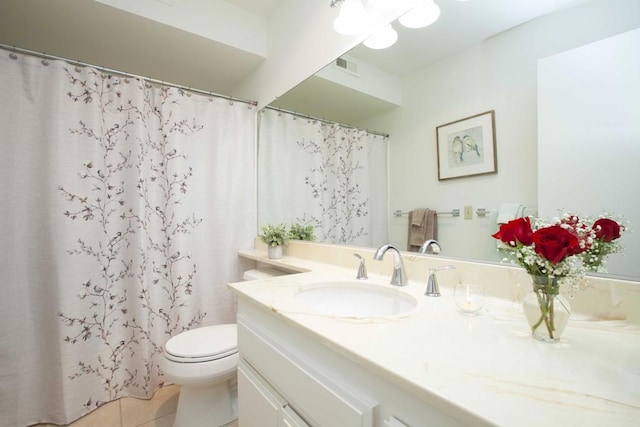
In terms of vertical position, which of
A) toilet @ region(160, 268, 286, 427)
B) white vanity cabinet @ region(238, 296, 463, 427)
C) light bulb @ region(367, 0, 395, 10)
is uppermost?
light bulb @ region(367, 0, 395, 10)

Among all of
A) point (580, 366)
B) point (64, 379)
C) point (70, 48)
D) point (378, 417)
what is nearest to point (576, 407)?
point (580, 366)

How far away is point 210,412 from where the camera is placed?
4.40ft

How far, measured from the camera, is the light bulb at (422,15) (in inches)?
40.6

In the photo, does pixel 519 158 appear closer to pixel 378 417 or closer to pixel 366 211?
pixel 366 211

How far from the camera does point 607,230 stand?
56 centimetres

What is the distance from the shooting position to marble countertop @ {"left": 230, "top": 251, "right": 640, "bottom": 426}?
37cm

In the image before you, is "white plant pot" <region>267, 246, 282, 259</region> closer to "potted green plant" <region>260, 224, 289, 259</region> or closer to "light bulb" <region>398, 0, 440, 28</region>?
"potted green plant" <region>260, 224, 289, 259</region>

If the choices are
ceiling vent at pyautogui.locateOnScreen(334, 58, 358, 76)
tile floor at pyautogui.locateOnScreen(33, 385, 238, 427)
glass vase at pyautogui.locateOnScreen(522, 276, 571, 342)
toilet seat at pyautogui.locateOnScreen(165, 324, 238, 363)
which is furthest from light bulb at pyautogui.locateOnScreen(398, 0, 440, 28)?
tile floor at pyautogui.locateOnScreen(33, 385, 238, 427)

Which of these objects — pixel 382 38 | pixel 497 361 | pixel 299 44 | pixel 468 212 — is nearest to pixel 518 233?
pixel 497 361

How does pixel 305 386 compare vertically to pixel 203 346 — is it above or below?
above

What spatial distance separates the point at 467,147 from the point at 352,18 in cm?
82

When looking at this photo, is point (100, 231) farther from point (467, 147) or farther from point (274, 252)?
point (467, 147)

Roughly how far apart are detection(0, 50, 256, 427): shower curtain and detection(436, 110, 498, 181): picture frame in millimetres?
1403

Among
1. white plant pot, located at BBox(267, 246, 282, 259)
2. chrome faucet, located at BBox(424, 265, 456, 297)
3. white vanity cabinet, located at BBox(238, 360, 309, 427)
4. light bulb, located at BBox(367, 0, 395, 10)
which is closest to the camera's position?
white vanity cabinet, located at BBox(238, 360, 309, 427)
